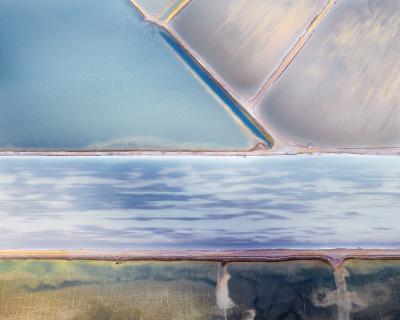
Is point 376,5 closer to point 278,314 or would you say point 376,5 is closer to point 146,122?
point 146,122

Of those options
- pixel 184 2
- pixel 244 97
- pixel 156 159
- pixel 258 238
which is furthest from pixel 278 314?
pixel 184 2

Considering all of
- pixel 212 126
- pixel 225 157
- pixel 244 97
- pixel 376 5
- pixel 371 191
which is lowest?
pixel 371 191

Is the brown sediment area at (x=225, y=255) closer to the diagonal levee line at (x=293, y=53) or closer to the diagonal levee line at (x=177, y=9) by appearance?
the diagonal levee line at (x=293, y=53)

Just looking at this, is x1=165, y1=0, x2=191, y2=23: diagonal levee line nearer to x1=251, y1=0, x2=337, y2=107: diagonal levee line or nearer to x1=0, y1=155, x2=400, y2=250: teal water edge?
x1=251, y1=0, x2=337, y2=107: diagonal levee line

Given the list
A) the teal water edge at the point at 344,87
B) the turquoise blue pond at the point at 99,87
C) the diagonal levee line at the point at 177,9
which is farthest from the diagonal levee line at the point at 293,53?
the diagonal levee line at the point at 177,9

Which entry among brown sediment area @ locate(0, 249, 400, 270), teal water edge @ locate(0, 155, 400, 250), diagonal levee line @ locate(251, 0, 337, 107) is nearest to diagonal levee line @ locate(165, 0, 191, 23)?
diagonal levee line @ locate(251, 0, 337, 107)
